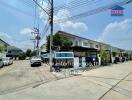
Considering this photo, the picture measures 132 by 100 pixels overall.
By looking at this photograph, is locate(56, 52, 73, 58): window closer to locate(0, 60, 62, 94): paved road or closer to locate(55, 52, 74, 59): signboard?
locate(55, 52, 74, 59): signboard

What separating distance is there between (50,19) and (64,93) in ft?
45.3

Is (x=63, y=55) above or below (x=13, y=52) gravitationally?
below

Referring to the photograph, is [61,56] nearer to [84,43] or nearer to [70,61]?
[70,61]

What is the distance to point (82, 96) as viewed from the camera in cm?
1075

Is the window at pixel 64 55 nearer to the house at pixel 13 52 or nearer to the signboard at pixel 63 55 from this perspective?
the signboard at pixel 63 55

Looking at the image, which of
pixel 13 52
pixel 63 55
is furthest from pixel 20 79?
pixel 13 52

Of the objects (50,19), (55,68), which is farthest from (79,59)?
(50,19)

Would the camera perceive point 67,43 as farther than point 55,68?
Yes

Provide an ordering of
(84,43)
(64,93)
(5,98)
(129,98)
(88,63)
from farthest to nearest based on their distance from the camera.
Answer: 1. (84,43)
2. (88,63)
3. (64,93)
4. (129,98)
5. (5,98)

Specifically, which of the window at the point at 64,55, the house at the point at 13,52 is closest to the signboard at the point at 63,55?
the window at the point at 64,55

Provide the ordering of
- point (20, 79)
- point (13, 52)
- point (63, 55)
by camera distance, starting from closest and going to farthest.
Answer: point (20, 79) < point (63, 55) < point (13, 52)

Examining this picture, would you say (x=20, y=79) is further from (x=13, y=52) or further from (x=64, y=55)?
(x=13, y=52)

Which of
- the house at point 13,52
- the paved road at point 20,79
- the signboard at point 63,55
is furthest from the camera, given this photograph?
the house at point 13,52

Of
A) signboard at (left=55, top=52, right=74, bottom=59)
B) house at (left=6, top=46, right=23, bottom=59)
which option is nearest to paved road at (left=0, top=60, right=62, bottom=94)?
signboard at (left=55, top=52, right=74, bottom=59)
